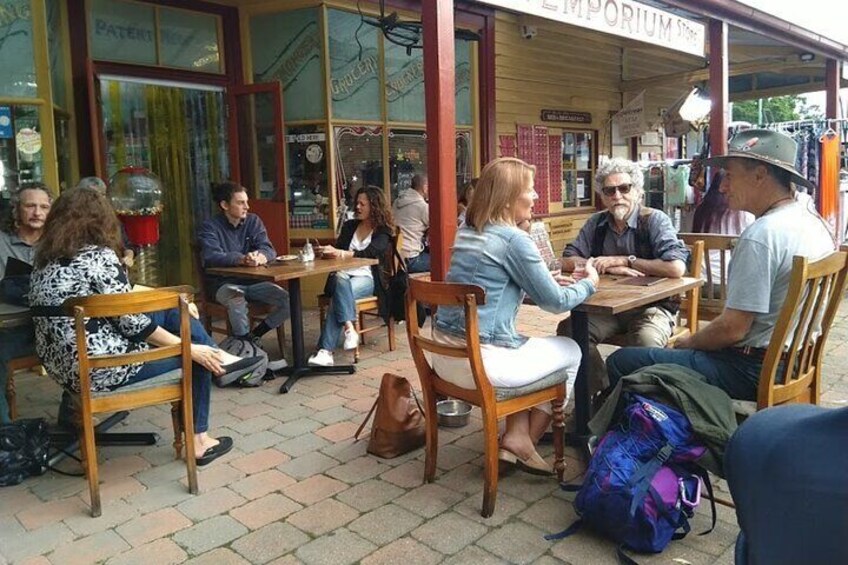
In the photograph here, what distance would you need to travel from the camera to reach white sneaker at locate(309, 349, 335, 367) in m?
4.52

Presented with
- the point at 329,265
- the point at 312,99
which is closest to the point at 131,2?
the point at 312,99

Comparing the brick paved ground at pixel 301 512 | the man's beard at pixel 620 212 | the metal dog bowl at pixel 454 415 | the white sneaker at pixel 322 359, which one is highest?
the man's beard at pixel 620 212

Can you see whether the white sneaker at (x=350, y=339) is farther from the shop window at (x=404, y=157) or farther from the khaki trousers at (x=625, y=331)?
the shop window at (x=404, y=157)

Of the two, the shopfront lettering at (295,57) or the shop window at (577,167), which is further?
the shop window at (577,167)

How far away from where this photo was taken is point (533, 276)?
267 cm

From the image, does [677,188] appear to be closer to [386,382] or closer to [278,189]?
[278,189]

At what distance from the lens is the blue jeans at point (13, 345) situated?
3.47 meters

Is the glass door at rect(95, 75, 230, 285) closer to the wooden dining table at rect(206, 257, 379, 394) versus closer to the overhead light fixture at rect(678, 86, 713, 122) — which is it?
the wooden dining table at rect(206, 257, 379, 394)

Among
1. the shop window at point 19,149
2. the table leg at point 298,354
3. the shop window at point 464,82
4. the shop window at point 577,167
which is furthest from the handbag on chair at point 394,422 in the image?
the shop window at point 577,167

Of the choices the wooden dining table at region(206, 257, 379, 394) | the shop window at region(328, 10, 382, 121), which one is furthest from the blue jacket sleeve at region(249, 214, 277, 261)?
the shop window at region(328, 10, 382, 121)

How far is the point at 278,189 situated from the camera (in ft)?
21.5

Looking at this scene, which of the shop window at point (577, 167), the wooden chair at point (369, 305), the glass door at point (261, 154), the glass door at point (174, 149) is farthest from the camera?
the shop window at point (577, 167)

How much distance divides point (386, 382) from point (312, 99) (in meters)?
4.19

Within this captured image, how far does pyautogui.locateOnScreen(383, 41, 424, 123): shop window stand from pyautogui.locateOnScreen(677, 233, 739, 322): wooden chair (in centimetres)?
392
